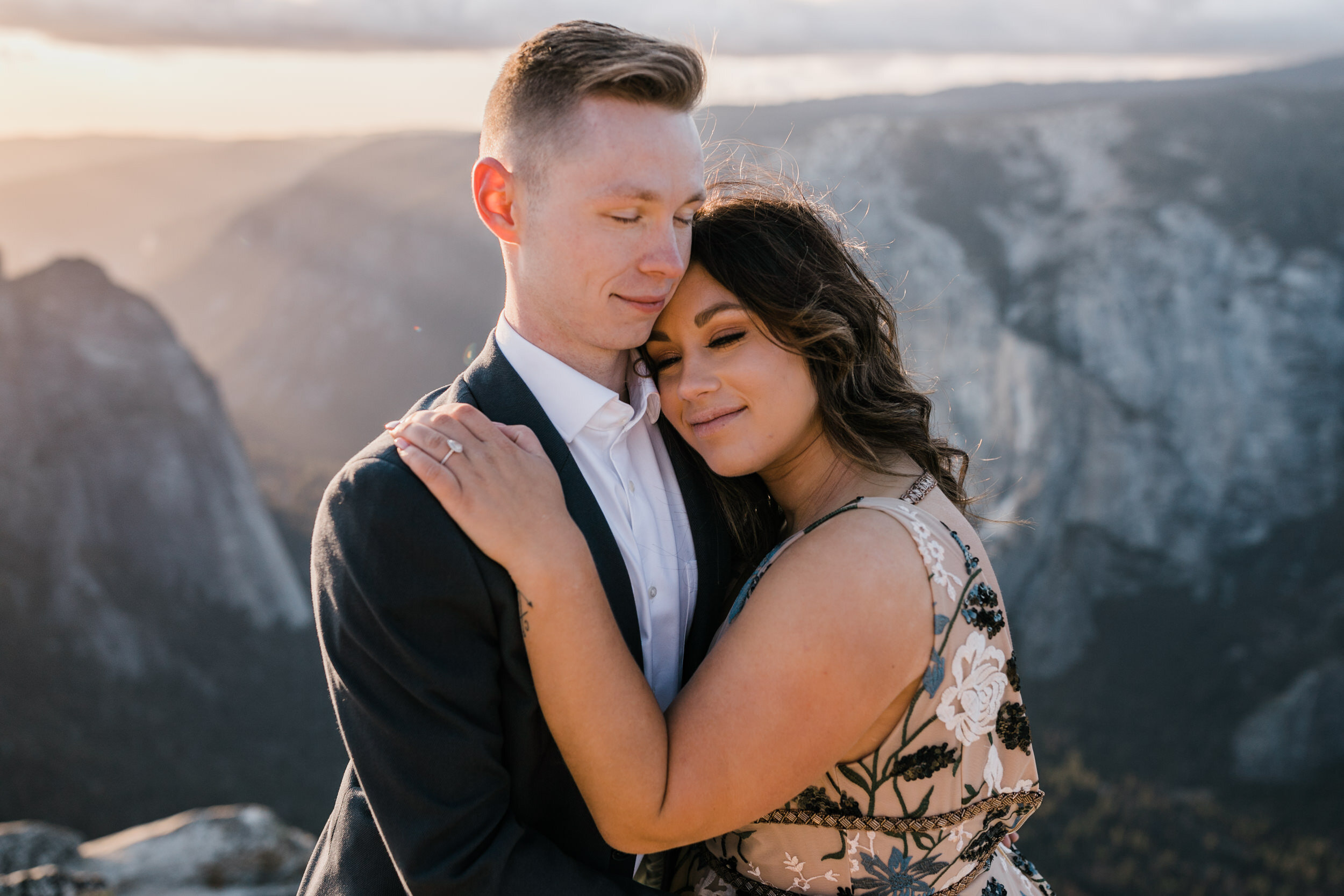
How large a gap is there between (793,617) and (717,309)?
1120 mm

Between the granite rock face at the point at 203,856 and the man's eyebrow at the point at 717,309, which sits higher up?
the man's eyebrow at the point at 717,309

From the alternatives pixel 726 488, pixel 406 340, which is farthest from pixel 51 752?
pixel 406 340

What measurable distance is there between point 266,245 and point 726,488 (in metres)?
71.6

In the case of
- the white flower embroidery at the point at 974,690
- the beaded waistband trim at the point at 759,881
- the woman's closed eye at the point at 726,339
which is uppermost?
the woman's closed eye at the point at 726,339

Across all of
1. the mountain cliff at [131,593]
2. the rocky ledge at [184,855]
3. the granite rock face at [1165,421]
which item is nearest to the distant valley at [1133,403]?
the granite rock face at [1165,421]

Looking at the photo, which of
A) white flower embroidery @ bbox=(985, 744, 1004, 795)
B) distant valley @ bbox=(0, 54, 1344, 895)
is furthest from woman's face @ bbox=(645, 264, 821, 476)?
distant valley @ bbox=(0, 54, 1344, 895)

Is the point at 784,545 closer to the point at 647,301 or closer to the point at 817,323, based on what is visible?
the point at 817,323

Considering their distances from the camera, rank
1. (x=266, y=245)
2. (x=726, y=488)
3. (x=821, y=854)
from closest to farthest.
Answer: (x=821, y=854) < (x=726, y=488) < (x=266, y=245)

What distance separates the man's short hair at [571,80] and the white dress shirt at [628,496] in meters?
0.55

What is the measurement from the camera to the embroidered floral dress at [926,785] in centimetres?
278

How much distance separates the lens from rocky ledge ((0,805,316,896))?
26.9ft

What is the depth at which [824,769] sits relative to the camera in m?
2.64

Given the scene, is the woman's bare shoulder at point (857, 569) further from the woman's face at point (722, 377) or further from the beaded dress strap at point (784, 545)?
the woman's face at point (722, 377)

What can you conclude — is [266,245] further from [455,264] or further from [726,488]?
[726,488]
